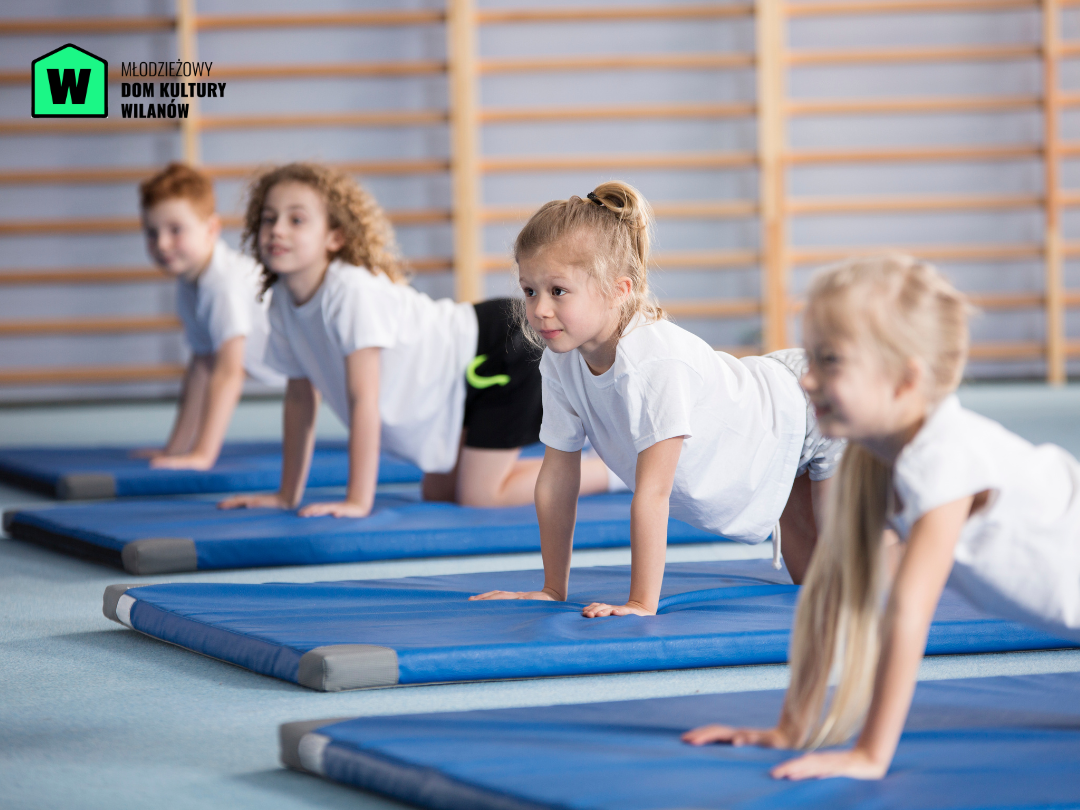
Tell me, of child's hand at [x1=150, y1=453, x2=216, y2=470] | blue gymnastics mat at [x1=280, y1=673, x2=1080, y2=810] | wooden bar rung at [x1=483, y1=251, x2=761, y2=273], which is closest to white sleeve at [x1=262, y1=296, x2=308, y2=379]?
child's hand at [x1=150, y1=453, x2=216, y2=470]

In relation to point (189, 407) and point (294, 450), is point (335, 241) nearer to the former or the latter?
point (294, 450)

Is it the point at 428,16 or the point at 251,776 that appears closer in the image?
the point at 251,776

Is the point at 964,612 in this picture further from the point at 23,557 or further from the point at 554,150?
the point at 554,150

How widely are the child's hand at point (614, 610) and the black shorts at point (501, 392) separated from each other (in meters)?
1.37

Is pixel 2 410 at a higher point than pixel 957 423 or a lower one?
lower

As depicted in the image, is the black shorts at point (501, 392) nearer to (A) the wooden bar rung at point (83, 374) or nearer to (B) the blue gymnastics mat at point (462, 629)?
(B) the blue gymnastics mat at point (462, 629)

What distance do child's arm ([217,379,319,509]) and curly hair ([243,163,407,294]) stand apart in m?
0.29

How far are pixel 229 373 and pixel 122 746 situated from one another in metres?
2.40

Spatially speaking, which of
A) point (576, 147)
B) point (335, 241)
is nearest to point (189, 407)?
point (335, 241)

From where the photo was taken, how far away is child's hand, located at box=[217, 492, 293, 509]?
3.14m

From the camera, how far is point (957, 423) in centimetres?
125

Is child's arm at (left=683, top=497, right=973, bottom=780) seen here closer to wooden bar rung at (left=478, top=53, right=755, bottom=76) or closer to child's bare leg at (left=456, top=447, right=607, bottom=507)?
child's bare leg at (left=456, top=447, right=607, bottom=507)

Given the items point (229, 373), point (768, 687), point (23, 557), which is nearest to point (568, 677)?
point (768, 687)

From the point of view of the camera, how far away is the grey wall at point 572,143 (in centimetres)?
691
